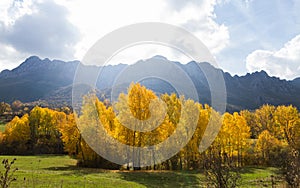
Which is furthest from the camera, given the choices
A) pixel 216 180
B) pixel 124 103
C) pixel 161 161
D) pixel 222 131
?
pixel 222 131

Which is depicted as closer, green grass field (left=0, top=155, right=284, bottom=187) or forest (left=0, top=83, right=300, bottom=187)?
green grass field (left=0, top=155, right=284, bottom=187)

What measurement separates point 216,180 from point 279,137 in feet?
216

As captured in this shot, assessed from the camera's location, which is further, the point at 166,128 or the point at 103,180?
the point at 166,128

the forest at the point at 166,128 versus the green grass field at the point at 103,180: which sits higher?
the forest at the point at 166,128

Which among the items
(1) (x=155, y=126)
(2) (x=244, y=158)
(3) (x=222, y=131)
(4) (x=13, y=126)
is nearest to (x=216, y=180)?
(1) (x=155, y=126)

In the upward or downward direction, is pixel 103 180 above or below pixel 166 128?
below

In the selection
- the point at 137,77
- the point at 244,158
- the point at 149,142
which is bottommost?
the point at 244,158

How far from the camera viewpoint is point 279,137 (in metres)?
67.9

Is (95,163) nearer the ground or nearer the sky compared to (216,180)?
nearer the ground

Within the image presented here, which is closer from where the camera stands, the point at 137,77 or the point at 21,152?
the point at 137,77

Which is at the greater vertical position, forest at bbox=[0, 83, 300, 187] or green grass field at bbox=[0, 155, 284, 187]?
forest at bbox=[0, 83, 300, 187]

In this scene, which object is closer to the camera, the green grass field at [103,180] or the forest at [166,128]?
the green grass field at [103,180]

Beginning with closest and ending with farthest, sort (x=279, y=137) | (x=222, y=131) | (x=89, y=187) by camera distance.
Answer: (x=89, y=187) < (x=222, y=131) < (x=279, y=137)

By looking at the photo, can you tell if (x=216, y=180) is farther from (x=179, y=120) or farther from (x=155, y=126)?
(x=179, y=120)
